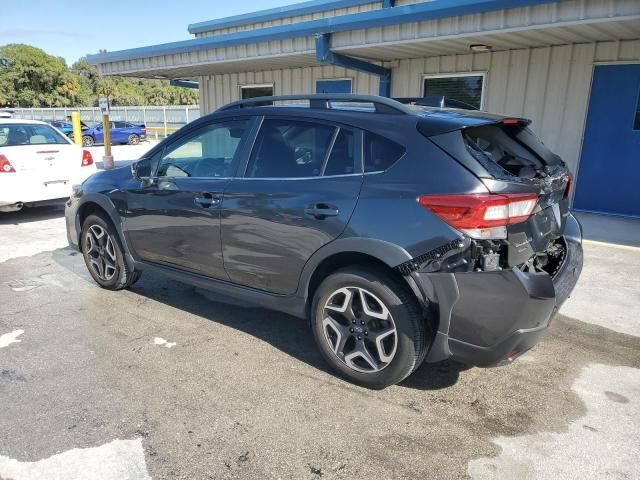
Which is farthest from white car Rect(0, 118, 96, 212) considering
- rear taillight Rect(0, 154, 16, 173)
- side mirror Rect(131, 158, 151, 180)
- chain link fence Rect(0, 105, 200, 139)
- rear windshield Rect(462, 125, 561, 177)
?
chain link fence Rect(0, 105, 200, 139)

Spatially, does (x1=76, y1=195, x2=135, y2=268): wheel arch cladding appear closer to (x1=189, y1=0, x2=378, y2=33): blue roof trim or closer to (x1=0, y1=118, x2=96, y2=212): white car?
(x1=0, y1=118, x2=96, y2=212): white car

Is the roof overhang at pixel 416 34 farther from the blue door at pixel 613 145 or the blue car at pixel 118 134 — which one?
the blue car at pixel 118 134

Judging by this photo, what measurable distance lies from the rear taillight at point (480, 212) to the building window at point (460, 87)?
6611 millimetres

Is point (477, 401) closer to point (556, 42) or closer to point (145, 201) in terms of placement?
point (145, 201)

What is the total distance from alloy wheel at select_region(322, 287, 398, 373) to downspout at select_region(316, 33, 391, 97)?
233 inches

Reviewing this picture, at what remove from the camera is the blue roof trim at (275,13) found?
1145 centimetres

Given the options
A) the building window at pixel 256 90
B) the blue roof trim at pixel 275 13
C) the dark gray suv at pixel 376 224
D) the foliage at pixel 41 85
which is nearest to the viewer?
the dark gray suv at pixel 376 224

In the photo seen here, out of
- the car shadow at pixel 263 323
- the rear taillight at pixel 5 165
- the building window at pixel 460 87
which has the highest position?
the building window at pixel 460 87

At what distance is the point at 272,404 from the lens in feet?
9.64

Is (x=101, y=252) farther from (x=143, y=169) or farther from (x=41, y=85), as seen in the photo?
(x=41, y=85)

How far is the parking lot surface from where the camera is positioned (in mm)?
2445

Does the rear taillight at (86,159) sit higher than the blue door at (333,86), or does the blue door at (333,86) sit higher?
the blue door at (333,86)

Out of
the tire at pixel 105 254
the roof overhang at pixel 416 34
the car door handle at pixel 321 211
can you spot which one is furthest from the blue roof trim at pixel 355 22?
the tire at pixel 105 254

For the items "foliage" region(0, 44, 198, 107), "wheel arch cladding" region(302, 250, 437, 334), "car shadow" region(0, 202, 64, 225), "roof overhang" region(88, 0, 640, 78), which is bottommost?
"car shadow" region(0, 202, 64, 225)
